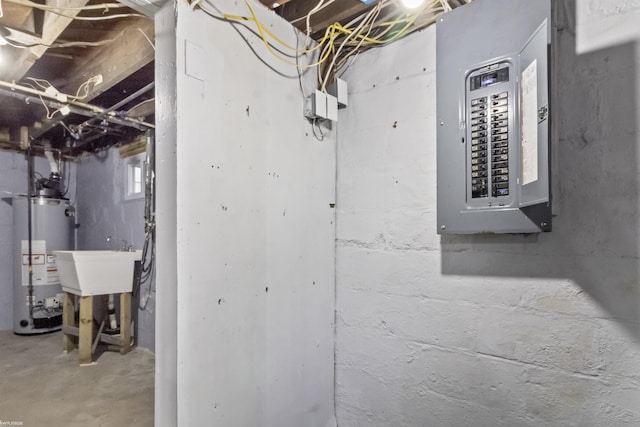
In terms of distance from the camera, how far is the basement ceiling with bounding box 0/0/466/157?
1430 millimetres

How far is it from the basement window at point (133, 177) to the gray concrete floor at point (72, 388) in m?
1.50

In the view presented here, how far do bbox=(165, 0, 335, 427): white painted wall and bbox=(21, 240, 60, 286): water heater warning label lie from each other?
10.6ft

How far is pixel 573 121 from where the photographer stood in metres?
1.10

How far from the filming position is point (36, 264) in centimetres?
347

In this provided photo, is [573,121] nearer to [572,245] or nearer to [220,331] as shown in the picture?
[572,245]

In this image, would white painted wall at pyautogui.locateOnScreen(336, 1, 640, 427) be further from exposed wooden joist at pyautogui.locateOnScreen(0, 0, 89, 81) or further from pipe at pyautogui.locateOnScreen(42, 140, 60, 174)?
pipe at pyautogui.locateOnScreen(42, 140, 60, 174)

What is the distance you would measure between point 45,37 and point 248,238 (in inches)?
56.2

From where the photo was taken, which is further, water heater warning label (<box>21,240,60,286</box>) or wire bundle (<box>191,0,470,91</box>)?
water heater warning label (<box>21,240,60,286</box>)

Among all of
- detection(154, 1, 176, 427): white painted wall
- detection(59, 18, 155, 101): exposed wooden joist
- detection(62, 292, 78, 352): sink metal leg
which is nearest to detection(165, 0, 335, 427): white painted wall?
detection(154, 1, 176, 427): white painted wall

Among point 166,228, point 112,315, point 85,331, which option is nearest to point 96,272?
point 85,331

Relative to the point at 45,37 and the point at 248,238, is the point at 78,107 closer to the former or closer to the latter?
the point at 45,37

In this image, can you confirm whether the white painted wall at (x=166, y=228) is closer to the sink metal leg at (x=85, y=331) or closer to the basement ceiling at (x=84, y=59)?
the basement ceiling at (x=84, y=59)

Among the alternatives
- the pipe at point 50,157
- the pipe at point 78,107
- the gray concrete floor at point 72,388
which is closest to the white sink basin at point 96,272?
the gray concrete floor at point 72,388

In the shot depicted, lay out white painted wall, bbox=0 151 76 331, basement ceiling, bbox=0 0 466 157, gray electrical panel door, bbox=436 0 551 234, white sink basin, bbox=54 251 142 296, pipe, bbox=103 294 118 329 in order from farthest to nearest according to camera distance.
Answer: white painted wall, bbox=0 151 76 331 < pipe, bbox=103 294 118 329 < white sink basin, bbox=54 251 142 296 < basement ceiling, bbox=0 0 466 157 < gray electrical panel door, bbox=436 0 551 234
